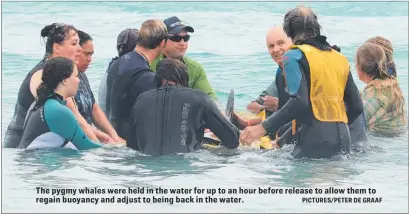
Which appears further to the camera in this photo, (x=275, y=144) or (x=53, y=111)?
(x=275, y=144)

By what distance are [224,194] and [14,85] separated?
9732mm

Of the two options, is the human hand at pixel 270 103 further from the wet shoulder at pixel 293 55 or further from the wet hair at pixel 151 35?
the wet shoulder at pixel 293 55

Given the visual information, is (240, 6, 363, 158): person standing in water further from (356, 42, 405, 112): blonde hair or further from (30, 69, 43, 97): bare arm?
(30, 69, 43, 97): bare arm

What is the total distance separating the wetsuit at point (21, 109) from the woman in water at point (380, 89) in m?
3.42

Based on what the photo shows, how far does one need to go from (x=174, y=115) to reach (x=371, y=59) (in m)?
2.60

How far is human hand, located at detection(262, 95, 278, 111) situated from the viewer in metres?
11.4

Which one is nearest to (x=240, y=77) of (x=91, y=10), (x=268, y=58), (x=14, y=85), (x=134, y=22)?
(x=268, y=58)

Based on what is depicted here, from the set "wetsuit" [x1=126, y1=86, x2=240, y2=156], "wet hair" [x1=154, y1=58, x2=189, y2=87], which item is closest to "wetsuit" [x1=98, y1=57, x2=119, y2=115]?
"wetsuit" [x1=126, y1=86, x2=240, y2=156]

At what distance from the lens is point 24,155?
34.4 ft

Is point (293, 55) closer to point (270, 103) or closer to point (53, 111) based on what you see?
point (270, 103)

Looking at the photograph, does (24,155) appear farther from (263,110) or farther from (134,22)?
(134,22)

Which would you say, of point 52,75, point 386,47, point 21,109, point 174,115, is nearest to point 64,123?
point 52,75

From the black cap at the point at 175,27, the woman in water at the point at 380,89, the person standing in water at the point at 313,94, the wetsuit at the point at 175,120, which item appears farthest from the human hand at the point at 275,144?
the black cap at the point at 175,27

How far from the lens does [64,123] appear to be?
1023 cm
